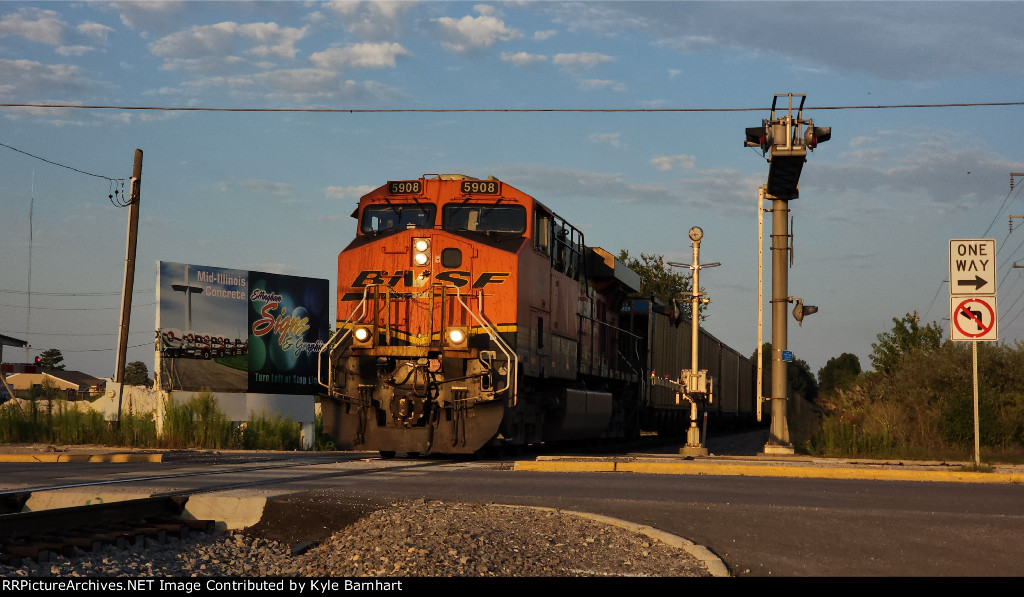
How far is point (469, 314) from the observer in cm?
1662

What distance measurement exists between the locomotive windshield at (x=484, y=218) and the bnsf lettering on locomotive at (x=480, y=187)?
0.27 m

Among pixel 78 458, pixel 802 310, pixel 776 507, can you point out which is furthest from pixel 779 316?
pixel 78 458

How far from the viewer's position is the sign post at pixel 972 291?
14.9 metres

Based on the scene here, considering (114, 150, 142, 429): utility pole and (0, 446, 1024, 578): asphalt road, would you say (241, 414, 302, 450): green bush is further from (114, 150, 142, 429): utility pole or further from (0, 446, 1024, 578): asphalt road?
(0, 446, 1024, 578): asphalt road

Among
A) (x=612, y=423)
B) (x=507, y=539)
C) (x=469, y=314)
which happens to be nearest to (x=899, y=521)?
(x=507, y=539)

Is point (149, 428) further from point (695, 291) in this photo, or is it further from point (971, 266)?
point (971, 266)

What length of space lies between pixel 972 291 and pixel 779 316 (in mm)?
6495

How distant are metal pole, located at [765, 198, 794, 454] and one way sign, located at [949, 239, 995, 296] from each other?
6.25 metres

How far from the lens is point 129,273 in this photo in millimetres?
26766

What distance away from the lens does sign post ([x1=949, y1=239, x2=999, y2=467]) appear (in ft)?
49.0

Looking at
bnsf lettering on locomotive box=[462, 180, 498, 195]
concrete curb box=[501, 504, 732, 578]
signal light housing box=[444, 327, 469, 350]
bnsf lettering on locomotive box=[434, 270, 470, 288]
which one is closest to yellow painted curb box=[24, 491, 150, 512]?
concrete curb box=[501, 504, 732, 578]

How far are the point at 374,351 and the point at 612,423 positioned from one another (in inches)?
356

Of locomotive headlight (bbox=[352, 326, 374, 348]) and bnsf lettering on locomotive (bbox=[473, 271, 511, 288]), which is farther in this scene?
bnsf lettering on locomotive (bbox=[473, 271, 511, 288])
